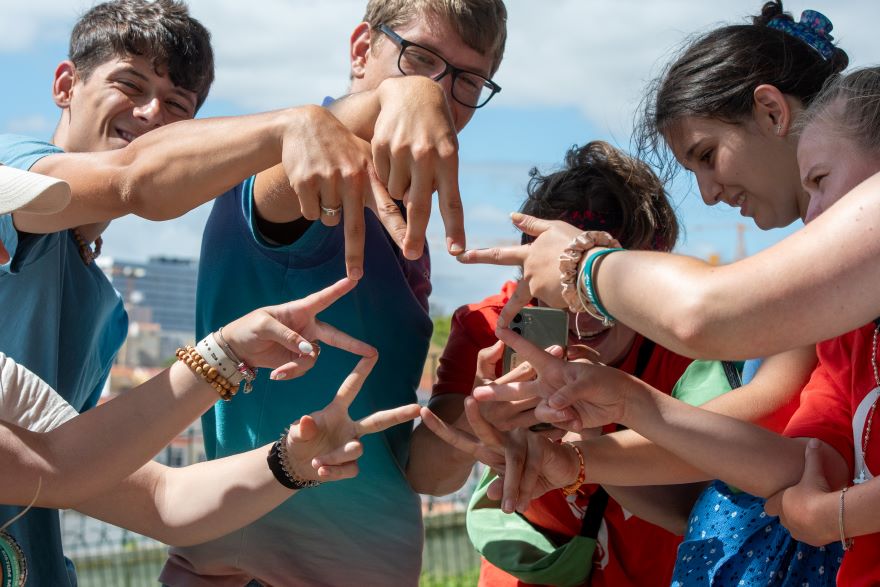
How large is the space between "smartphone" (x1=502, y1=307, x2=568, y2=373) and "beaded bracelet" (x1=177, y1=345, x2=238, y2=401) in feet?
2.55

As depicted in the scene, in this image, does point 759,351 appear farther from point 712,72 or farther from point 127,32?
point 127,32

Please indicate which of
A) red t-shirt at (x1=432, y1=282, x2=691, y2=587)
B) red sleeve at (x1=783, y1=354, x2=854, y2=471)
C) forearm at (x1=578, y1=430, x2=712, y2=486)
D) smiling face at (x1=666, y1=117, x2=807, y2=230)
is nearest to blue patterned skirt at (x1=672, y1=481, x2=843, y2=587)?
forearm at (x1=578, y1=430, x2=712, y2=486)

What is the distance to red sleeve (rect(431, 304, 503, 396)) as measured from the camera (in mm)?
3096

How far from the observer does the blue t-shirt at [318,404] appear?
8.96ft

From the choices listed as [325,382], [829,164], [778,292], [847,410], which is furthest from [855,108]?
[325,382]

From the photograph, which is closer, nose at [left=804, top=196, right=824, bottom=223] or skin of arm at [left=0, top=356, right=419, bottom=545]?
nose at [left=804, top=196, right=824, bottom=223]

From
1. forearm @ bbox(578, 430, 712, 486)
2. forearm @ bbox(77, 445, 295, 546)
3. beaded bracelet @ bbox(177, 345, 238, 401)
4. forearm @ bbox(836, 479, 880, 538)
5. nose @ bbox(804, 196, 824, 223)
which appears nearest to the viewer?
forearm @ bbox(836, 479, 880, 538)

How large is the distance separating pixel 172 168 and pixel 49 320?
2.27ft

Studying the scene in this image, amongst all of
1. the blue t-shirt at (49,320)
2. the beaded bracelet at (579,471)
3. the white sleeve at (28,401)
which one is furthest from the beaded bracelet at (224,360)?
the beaded bracelet at (579,471)

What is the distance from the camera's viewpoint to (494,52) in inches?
125

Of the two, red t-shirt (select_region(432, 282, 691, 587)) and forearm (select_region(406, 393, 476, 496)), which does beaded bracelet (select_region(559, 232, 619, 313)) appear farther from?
red t-shirt (select_region(432, 282, 691, 587))

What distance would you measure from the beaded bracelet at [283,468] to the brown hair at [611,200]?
3.61 ft

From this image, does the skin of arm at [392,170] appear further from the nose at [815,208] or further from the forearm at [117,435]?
the nose at [815,208]

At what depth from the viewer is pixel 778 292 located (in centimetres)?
187
